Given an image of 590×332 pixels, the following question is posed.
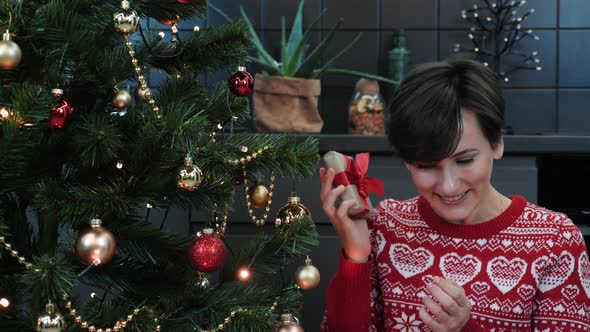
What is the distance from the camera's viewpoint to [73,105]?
3.39 feet

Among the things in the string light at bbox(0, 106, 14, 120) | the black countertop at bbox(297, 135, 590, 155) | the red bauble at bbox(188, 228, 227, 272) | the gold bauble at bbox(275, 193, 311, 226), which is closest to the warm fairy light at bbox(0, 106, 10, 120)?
the string light at bbox(0, 106, 14, 120)

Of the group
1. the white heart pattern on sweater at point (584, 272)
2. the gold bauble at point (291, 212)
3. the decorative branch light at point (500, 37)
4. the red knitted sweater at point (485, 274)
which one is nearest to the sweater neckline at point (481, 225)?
the red knitted sweater at point (485, 274)

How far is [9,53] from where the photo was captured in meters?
0.87

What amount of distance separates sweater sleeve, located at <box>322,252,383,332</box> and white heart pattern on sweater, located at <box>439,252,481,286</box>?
11cm

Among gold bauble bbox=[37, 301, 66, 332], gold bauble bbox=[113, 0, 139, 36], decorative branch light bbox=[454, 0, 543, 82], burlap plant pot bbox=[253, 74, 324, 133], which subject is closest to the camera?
gold bauble bbox=[37, 301, 66, 332]

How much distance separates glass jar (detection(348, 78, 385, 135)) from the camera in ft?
7.18

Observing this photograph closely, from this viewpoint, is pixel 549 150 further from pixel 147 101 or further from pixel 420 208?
pixel 147 101

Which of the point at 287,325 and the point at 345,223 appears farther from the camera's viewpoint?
the point at 345,223

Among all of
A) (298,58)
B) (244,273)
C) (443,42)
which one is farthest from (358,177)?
(443,42)

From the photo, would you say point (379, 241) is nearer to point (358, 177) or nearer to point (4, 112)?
point (358, 177)

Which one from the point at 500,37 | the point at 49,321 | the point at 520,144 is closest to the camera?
the point at 49,321

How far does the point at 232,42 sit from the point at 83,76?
0.22 metres

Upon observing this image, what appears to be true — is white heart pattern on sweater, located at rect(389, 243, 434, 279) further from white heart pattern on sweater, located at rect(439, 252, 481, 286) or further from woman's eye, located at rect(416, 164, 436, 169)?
woman's eye, located at rect(416, 164, 436, 169)

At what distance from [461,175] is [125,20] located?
0.50m
